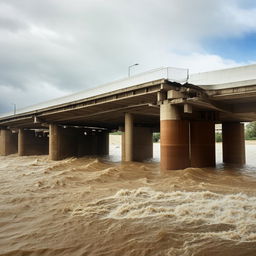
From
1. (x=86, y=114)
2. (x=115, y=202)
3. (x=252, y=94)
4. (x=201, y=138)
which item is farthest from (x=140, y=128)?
(x=115, y=202)

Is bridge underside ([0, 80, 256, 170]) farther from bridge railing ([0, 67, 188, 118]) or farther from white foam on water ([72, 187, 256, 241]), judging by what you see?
white foam on water ([72, 187, 256, 241])

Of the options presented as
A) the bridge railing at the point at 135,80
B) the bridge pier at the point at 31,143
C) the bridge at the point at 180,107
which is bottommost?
the bridge pier at the point at 31,143

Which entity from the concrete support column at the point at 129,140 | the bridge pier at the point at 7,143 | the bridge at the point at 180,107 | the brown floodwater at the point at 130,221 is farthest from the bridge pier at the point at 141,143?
the bridge pier at the point at 7,143

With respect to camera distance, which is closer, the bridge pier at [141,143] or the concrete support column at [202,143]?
the concrete support column at [202,143]

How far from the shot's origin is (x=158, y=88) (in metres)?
16.7

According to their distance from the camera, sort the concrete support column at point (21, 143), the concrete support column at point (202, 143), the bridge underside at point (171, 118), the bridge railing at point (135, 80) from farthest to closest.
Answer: the concrete support column at point (21, 143)
the concrete support column at point (202, 143)
the bridge underside at point (171, 118)
the bridge railing at point (135, 80)

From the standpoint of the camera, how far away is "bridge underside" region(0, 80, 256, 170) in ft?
54.9

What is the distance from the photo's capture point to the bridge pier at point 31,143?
41281 mm

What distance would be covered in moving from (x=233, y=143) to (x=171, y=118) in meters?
12.9

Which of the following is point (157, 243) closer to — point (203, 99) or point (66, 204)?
point (66, 204)

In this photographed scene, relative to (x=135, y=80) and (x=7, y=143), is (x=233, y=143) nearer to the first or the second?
(x=135, y=80)

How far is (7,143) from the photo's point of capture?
1763 inches

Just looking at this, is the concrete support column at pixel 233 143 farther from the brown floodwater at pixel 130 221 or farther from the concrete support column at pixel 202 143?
the brown floodwater at pixel 130 221

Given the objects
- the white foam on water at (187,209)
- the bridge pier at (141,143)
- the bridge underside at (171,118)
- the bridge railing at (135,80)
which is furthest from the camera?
the bridge pier at (141,143)
